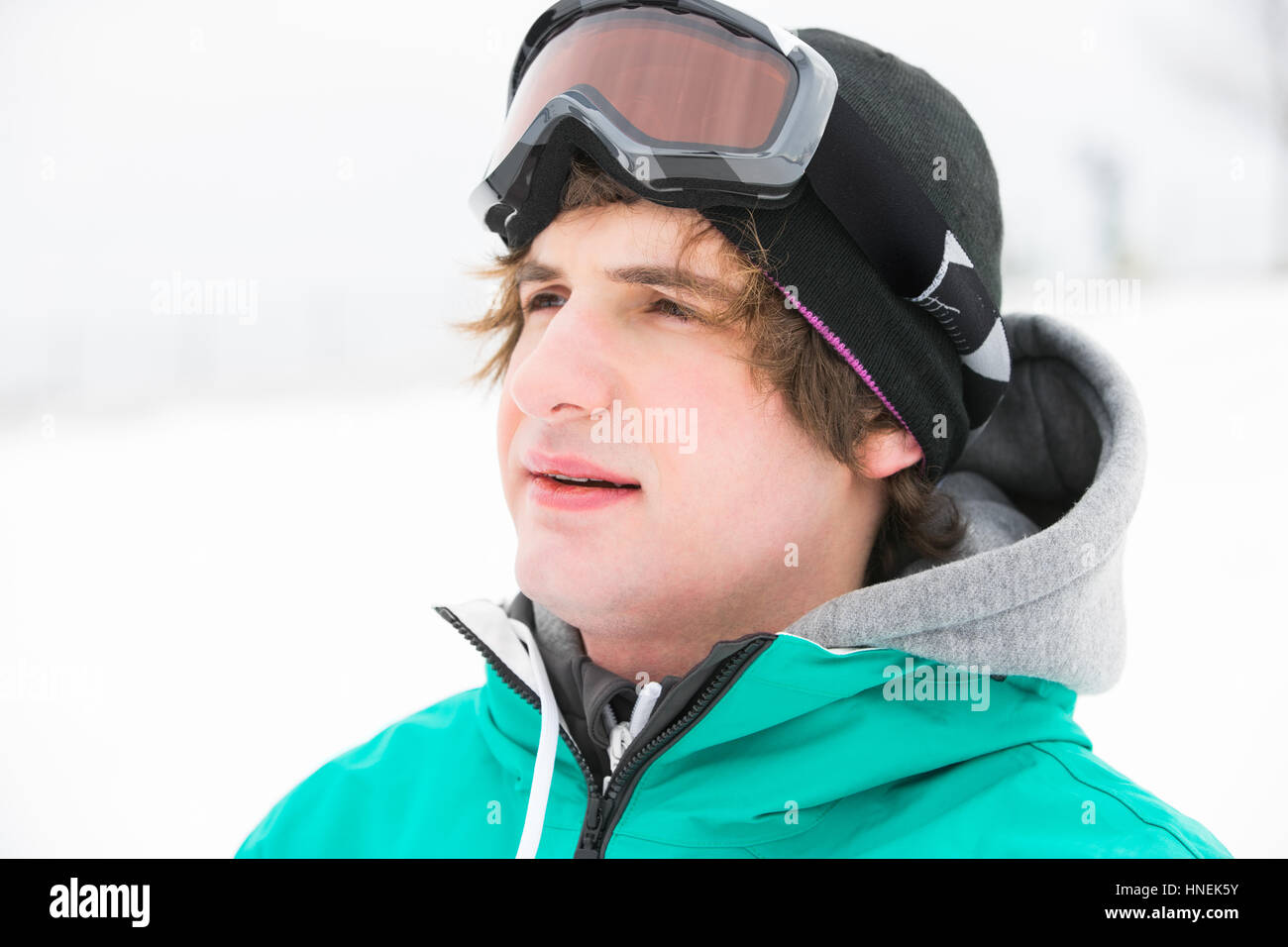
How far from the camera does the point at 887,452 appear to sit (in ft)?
3.98

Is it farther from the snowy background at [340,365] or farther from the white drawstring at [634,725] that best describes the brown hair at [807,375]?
the snowy background at [340,365]

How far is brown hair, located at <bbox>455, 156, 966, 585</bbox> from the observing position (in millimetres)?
1094

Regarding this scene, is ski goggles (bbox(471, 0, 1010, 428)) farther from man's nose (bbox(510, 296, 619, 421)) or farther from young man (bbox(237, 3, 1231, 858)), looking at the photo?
man's nose (bbox(510, 296, 619, 421))

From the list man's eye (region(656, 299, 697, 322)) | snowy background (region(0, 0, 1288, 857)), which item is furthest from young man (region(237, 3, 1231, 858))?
snowy background (region(0, 0, 1288, 857))

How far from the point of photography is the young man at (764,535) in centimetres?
96

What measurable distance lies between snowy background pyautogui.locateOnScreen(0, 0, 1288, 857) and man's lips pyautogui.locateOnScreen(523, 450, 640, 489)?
0.76m

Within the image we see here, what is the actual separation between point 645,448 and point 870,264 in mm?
356

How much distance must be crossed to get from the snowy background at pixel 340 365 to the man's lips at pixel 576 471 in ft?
2.48

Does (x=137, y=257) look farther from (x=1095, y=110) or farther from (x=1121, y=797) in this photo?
(x=1121, y=797)

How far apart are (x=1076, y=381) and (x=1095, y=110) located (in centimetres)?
206

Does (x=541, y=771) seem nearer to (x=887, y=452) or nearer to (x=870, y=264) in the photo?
(x=887, y=452)

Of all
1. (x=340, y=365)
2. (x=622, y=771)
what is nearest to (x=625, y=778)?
(x=622, y=771)
